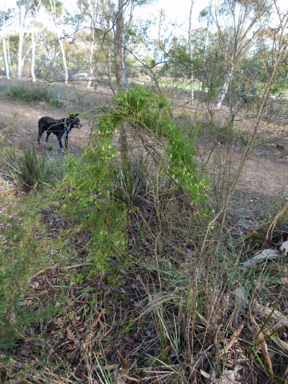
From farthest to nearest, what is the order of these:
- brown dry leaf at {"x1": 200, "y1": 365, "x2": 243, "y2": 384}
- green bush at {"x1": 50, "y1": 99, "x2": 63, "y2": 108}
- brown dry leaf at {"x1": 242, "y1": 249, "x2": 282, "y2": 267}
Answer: green bush at {"x1": 50, "y1": 99, "x2": 63, "y2": 108}, brown dry leaf at {"x1": 242, "y1": 249, "x2": 282, "y2": 267}, brown dry leaf at {"x1": 200, "y1": 365, "x2": 243, "y2": 384}

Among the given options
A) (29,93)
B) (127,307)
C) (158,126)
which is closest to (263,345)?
(127,307)

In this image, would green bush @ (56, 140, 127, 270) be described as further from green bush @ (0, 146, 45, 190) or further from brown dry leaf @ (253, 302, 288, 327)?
green bush @ (0, 146, 45, 190)

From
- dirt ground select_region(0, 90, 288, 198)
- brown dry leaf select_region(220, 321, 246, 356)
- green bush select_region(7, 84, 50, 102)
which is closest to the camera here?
brown dry leaf select_region(220, 321, 246, 356)

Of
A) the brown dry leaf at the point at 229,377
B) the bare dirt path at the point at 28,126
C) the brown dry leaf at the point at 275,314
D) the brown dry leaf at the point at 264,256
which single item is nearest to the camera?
the brown dry leaf at the point at 229,377

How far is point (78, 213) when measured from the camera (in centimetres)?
248

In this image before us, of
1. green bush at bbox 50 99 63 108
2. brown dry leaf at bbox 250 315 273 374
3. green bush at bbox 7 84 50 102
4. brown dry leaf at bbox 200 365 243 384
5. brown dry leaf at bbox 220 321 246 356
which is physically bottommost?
brown dry leaf at bbox 200 365 243 384

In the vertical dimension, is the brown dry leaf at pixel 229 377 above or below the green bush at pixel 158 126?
below

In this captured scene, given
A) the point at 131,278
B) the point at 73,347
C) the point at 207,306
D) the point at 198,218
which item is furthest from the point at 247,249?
the point at 73,347

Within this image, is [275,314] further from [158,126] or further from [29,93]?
[29,93]

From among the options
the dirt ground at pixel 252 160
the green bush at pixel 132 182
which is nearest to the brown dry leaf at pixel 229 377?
the green bush at pixel 132 182

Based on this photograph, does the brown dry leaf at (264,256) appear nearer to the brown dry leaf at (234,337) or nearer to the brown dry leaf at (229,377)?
the brown dry leaf at (234,337)

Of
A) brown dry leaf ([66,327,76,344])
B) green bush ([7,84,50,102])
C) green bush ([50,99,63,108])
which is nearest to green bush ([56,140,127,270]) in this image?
brown dry leaf ([66,327,76,344])

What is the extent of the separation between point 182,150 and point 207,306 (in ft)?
4.08

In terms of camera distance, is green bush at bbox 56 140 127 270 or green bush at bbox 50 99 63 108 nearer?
green bush at bbox 56 140 127 270
